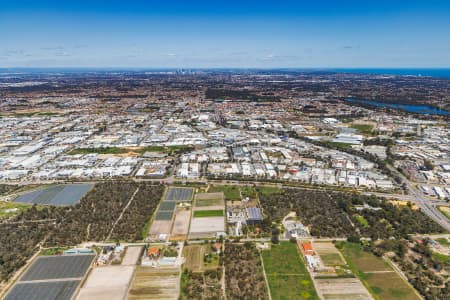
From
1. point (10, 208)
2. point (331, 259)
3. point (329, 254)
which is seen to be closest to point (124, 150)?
point (10, 208)

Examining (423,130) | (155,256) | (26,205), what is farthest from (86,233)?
(423,130)

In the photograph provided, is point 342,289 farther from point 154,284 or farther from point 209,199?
point 209,199

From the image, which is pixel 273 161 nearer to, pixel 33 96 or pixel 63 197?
pixel 63 197

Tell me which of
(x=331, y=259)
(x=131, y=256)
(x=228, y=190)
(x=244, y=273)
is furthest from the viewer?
(x=228, y=190)

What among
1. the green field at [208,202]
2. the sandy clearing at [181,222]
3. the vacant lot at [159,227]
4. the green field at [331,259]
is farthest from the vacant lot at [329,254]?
the vacant lot at [159,227]

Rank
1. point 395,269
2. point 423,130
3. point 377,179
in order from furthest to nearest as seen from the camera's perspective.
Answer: point 423,130 → point 377,179 → point 395,269

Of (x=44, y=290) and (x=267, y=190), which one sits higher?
(x=267, y=190)
